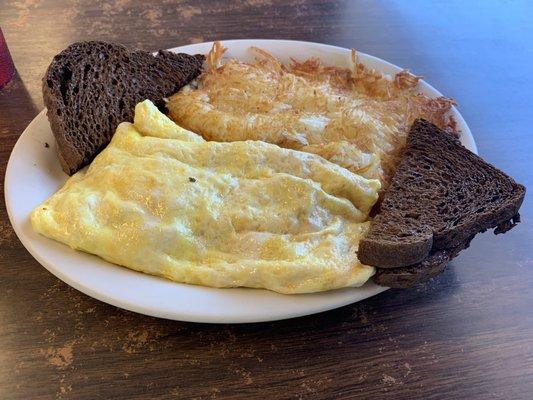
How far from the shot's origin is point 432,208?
1344mm

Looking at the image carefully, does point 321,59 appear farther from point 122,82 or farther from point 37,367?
point 37,367

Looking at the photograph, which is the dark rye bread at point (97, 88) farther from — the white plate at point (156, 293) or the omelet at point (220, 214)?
the white plate at point (156, 293)

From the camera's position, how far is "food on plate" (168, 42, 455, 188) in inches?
63.0

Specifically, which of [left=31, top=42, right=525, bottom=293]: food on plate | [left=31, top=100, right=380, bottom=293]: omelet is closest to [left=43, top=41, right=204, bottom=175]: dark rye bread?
[left=31, top=42, right=525, bottom=293]: food on plate

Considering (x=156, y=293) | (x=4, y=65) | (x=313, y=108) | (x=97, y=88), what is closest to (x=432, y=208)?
(x=313, y=108)

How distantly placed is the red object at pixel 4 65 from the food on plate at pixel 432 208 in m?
1.63

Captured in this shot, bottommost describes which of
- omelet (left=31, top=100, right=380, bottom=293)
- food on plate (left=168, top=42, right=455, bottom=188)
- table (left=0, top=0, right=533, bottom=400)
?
table (left=0, top=0, right=533, bottom=400)

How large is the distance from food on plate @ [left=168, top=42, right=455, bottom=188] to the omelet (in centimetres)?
16

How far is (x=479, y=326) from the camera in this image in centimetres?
128

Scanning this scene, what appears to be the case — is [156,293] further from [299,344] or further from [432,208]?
[432,208]

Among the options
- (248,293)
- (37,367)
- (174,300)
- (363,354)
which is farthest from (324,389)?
(37,367)

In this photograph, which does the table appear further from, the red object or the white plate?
the red object

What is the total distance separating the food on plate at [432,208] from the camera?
1.19 m

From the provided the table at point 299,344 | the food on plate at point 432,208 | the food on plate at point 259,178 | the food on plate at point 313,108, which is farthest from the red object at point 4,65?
the food on plate at point 432,208
